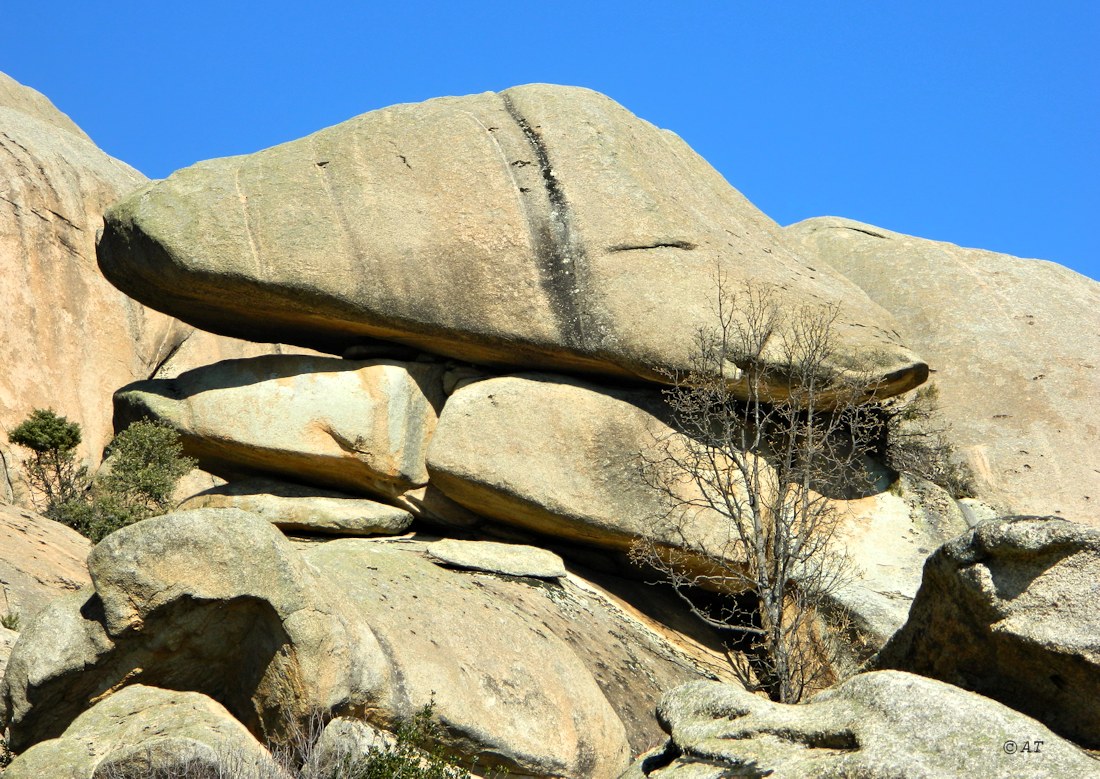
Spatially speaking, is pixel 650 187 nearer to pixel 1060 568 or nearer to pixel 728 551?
pixel 728 551

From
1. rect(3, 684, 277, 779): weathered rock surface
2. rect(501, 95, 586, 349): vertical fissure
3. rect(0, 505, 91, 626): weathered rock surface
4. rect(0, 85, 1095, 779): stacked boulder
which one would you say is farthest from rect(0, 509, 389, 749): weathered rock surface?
rect(501, 95, 586, 349): vertical fissure

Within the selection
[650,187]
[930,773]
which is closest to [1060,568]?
[930,773]

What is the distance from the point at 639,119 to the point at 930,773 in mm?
12964

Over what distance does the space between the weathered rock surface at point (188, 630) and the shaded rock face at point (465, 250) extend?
582 cm

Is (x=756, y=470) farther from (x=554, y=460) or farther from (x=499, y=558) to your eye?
(x=499, y=558)

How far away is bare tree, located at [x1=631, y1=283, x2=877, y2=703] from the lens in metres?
14.9

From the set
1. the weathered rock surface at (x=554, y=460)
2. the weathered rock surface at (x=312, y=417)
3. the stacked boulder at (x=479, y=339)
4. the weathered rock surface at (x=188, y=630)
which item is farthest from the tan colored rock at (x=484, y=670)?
the weathered rock surface at (x=312, y=417)

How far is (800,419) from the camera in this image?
52.9ft

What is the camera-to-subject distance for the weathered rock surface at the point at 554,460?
15289mm

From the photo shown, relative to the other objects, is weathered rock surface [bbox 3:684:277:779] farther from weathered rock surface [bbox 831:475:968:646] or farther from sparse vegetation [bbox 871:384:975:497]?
sparse vegetation [bbox 871:384:975:497]

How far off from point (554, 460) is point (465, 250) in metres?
2.84

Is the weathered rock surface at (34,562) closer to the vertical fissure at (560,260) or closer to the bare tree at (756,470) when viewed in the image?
the vertical fissure at (560,260)

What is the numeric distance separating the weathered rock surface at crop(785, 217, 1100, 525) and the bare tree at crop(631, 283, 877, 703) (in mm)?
2368

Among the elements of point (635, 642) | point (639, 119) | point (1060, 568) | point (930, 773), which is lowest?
point (635, 642)
